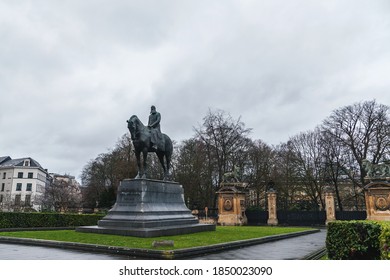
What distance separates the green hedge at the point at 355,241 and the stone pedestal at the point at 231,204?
85.8 feet

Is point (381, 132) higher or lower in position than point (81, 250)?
higher

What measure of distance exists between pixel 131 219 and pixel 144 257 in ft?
19.0

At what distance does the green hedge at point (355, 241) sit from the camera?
28.7 feet

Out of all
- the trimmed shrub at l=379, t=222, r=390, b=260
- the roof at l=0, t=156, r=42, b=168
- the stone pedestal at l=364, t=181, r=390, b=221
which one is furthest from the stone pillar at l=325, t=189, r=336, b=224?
the roof at l=0, t=156, r=42, b=168

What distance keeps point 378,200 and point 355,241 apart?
25.3 meters

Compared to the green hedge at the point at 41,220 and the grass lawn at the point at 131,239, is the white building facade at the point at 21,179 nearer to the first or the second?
the green hedge at the point at 41,220

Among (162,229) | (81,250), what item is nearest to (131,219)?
(162,229)

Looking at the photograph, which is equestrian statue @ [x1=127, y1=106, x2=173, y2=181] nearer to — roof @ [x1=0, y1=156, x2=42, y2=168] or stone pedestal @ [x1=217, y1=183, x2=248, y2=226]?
stone pedestal @ [x1=217, y1=183, x2=248, y2=226]

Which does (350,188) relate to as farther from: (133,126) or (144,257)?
(144,257)

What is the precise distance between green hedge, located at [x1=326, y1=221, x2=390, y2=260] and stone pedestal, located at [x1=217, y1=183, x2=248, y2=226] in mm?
26149

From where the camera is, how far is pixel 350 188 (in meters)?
46.6

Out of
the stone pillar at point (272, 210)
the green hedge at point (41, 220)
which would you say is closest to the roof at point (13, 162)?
the green hedge at point (41, 220)

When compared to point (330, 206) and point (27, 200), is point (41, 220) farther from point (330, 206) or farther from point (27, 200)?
point (27, 200)

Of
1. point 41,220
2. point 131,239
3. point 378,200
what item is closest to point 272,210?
point 378,200
